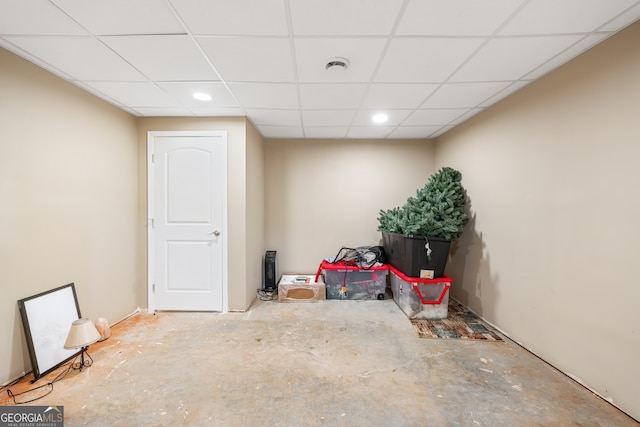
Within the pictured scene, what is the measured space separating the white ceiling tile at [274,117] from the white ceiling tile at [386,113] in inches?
29.8

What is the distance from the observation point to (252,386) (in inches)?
74.3

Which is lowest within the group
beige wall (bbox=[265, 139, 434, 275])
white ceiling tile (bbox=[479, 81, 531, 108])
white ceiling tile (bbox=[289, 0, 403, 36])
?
beige wall (bbox=[265, 139, 434, 275])

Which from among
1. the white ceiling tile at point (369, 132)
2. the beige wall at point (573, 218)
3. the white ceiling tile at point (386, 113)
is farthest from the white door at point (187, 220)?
the beige wall at point (573, 218)

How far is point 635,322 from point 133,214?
15.0ft

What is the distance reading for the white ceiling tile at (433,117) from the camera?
2.98 metres

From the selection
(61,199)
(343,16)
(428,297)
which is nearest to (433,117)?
(343,16)

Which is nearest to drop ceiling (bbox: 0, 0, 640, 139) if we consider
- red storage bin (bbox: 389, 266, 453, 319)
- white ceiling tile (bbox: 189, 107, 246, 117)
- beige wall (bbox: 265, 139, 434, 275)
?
white ceiling tile (bbox: 189, 107, 246, 117)

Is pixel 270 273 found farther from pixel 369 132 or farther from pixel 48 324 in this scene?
pixel 369 132

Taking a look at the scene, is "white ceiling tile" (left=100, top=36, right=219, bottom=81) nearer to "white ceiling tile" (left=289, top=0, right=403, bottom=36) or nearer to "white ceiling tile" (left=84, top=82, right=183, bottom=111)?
"white ceiling tile" (left=84, top=82, right=183, bottom=111)

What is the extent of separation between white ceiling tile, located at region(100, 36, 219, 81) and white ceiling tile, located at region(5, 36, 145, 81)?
0.36ft

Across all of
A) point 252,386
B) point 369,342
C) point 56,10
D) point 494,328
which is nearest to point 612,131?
point 494,328

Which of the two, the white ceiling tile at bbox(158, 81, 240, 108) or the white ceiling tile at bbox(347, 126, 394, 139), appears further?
the white ceiling tile at bbox(347, 126, 394, 139)

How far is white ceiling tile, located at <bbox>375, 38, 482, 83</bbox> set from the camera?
173cm

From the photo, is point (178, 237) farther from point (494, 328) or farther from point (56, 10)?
point (494, 328)
